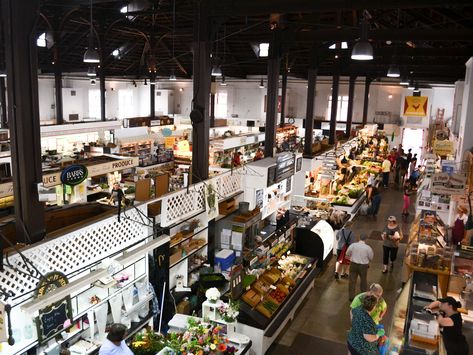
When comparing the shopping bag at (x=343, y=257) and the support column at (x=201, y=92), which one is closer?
the support column at (x=201, y=92)

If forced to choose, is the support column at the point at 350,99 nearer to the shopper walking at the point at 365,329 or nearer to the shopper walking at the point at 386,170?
the shopper walking at the point at 386,170

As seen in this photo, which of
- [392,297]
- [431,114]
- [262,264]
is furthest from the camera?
[431,114]

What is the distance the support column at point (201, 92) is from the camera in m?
8.22

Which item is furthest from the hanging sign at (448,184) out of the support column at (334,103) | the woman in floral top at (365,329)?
the support column at (334,103)

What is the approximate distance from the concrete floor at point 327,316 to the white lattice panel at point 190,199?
271cm

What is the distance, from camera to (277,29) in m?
11.4

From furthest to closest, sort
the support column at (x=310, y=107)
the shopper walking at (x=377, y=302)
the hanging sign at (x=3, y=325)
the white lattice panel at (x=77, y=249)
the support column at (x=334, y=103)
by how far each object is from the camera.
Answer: the support column at (x=334, y=103) < the support column at (x=310, y=107) < the shopper walking at (x=377, y=302) < the white lattice panel at (x=77, y=249) < the hanging sign at (x=3, y=325)

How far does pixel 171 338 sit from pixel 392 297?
579 centimetres

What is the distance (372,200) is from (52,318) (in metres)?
13.0

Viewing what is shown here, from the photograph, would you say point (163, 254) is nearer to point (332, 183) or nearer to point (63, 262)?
point (63, 262)

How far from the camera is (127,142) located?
17.7m

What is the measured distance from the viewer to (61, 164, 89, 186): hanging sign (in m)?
5.36

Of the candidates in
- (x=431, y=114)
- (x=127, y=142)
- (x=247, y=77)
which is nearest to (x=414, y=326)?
(x=127, y=142)

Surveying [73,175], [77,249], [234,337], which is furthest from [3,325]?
[234,337]
